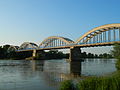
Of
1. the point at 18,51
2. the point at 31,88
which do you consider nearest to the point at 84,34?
the point at 31,88

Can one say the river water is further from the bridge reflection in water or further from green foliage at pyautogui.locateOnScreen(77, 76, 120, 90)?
green foliage at pyautogui.locateOnScreen(77, 76, 120, 90)

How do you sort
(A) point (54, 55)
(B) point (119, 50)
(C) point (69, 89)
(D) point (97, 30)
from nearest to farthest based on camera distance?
(C) point (69, 89) → (B) point (119, 50) → (D) point (97, 30) → (A) point (54, 55)

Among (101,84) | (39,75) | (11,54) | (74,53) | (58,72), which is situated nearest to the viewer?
(101,84)

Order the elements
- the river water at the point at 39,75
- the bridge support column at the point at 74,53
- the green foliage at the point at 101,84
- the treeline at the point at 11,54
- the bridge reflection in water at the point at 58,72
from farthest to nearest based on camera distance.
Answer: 1. the treeline at the point at 11,54
2. the bridge support column at the point at 74,53
3. the bridge reflection in water at the point at 58,72
4. the river water at the point at 39,75
5. the green foliage at the point at 101,84

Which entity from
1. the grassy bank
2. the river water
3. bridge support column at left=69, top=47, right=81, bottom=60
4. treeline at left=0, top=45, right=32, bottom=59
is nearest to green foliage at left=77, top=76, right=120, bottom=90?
the grassy bank

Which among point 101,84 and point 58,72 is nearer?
point 101,84

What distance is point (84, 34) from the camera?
71.7 metres

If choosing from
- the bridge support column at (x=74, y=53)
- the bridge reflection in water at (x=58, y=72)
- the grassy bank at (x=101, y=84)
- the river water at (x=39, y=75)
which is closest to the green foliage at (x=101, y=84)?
the grassy bank at (x=101, y=84)

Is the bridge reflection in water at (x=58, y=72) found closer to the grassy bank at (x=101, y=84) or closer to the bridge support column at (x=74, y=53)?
the grassy bank at (x=101, y=84)

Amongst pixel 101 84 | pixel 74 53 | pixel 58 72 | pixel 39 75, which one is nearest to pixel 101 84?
pixel 101 84

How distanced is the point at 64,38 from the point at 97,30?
27.0 meters

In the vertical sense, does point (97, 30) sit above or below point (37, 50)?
above

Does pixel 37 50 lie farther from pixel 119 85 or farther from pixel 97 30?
pixel 119 85

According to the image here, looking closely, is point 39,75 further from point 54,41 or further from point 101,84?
point 54,41
